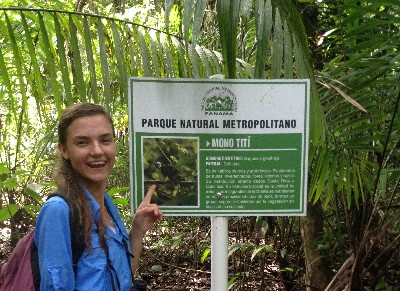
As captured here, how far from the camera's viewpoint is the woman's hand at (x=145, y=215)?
5.35 feet

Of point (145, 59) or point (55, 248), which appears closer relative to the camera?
point (55, 248)

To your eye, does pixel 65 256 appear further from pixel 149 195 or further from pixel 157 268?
pixel 157 268

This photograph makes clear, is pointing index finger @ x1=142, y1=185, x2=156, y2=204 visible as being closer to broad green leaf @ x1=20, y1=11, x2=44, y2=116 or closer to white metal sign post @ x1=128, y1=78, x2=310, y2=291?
white metal sign post @ x1=128, y1=78, x2=310, y2=291

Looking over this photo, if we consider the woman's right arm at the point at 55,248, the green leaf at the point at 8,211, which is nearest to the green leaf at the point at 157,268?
the green leaf at the point at 8,211

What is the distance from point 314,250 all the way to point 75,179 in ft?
5.93

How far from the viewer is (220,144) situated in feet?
5.39

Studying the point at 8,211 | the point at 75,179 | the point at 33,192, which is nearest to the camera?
the point at 75,179

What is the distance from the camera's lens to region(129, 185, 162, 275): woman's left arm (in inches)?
64.3

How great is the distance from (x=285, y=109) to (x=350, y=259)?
116 centimetres

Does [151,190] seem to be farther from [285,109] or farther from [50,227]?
[285,109]

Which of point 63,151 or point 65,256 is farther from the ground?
point 63,151

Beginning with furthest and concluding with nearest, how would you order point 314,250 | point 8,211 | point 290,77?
1. point 314,250
2. point 8,211
3. point 290,77

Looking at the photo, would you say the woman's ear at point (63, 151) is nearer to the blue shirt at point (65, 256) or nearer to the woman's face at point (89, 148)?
the woman's face at point (89, 148)

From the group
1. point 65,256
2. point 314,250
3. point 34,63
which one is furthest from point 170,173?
point 314,250
